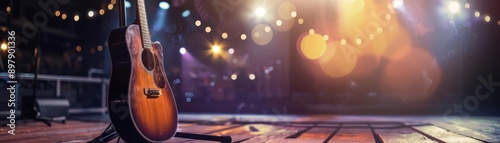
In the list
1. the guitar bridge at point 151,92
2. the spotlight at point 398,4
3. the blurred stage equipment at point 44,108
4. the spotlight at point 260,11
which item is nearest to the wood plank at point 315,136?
the guitar bridge at point 151,92

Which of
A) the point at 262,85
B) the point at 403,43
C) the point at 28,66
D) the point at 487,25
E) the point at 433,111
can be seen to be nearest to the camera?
the point at 433,111

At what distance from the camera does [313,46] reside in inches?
440

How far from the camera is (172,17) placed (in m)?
7.75

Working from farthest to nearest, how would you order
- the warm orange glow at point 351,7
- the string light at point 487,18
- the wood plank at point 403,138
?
the warm orange glow at point 351,7 < the string light at point 487,18 < the wood plank at point 403,138

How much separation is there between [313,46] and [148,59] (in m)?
9.61

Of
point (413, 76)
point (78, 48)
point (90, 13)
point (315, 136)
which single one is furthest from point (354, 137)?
point (78, 48)

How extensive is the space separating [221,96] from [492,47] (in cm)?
693

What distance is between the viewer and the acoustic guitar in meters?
1.67

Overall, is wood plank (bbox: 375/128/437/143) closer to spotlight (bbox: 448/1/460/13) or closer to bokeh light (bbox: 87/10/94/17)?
spotlight (bbox: 448/1/460/13)

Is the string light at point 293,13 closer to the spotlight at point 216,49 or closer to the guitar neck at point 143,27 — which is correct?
the spotlight at point 216,49

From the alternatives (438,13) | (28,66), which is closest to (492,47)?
(438,13)

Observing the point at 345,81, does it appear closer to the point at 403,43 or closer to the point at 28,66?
the point at 403,43

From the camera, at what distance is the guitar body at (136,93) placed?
1.67m

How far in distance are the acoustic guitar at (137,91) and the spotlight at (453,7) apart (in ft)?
25.3
